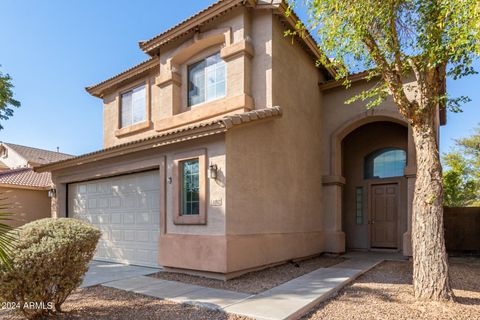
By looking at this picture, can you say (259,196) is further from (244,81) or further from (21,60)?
(21,60)

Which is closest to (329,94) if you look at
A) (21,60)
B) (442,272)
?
(442,272)

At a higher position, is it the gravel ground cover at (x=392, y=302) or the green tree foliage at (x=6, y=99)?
the green tree foliage at (x=6, y=99)

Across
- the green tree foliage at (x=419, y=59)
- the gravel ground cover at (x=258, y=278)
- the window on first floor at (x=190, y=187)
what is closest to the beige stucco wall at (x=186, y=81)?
the window on first floor at (x=190, y=187)

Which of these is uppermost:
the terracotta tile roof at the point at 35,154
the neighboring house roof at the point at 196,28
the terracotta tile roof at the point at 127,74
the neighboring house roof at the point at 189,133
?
the neighboring house roof at the point at 196,28

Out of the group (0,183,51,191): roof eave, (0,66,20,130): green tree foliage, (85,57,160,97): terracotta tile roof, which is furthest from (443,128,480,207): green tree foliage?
(0,66,20,130): green tree foliage

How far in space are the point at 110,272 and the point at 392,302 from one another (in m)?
6.91

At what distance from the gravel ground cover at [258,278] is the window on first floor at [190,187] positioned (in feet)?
5.17

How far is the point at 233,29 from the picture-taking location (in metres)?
9.48

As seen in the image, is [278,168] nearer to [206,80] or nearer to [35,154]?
[206,80]

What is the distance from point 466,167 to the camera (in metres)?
24.8

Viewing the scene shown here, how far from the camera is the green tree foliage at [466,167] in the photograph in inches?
844

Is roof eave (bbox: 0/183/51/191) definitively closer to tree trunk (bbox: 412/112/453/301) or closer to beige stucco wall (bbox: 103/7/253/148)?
beige stucco wall (bbox: 103/7/253/148)

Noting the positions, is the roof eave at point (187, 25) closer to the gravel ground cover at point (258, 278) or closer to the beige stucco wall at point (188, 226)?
A: the beige stucco wall at point (188, 226)

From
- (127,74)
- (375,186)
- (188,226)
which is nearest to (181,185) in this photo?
(188,226)
